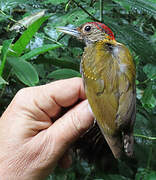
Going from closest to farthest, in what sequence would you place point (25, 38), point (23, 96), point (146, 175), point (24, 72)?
point (24, 72) < point (25, 38) < point (23, 96) < point (146, 175)

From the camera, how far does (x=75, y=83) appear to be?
1.61 meters

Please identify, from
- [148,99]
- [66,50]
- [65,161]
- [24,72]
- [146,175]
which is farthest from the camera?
[66,50]

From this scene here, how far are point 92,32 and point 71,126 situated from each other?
0.70 m

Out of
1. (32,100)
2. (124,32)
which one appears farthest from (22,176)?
(124,32)

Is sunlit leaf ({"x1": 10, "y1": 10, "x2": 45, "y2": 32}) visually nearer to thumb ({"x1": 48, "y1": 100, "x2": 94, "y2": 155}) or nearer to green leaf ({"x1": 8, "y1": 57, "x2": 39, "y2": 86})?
green leaf ({"x1": 8, "y1": 57, "x2": 39, "y2": 86})

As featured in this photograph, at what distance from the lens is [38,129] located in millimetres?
1619

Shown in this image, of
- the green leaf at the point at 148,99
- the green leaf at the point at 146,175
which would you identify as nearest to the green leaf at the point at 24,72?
the green leaf at the point at 148,99

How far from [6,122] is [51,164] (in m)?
0.34

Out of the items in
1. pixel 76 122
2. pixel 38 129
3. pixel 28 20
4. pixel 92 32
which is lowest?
pixel 38 129

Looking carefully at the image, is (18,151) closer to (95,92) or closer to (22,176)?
(22,176)

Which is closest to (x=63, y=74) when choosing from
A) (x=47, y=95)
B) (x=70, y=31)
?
(x=47, y=95)

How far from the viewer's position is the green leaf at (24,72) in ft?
4.43

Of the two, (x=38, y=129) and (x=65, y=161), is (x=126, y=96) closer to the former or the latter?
(x=38, y=129)

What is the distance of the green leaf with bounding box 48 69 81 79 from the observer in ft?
5.32
